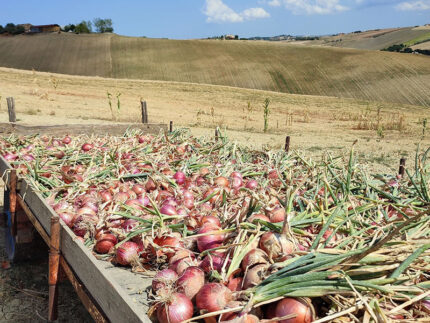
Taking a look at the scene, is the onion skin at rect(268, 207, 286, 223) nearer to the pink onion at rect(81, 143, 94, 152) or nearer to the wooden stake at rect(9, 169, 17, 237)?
the wooden stake at rect(9, 169, 17, 237)

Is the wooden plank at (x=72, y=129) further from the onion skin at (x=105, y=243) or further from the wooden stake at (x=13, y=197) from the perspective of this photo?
the onion skin at (x=105, y=243)

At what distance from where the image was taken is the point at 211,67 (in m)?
34.7

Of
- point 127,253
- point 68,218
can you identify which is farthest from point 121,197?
point 127,253

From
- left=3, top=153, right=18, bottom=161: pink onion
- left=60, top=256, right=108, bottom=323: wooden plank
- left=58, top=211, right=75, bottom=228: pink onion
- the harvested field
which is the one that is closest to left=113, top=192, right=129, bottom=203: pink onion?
left=58, top=211, right=75, bottom=228: pink onion

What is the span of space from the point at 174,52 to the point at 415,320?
40233mm

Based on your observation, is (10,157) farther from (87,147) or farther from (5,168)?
(87,147)

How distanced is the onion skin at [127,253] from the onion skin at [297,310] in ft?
3.01

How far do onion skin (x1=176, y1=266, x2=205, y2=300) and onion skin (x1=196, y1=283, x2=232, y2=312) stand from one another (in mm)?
83

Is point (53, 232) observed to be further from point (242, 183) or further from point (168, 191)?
point (242, 183)

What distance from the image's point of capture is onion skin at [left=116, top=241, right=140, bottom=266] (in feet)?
6.35

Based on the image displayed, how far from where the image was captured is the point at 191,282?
150 cm

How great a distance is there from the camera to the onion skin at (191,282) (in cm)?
148

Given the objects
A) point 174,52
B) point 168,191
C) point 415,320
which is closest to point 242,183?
point 168,191

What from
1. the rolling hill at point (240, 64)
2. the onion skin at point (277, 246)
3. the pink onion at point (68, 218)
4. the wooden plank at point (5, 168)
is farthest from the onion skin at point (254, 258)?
the rolling hill at point (240, 64)
